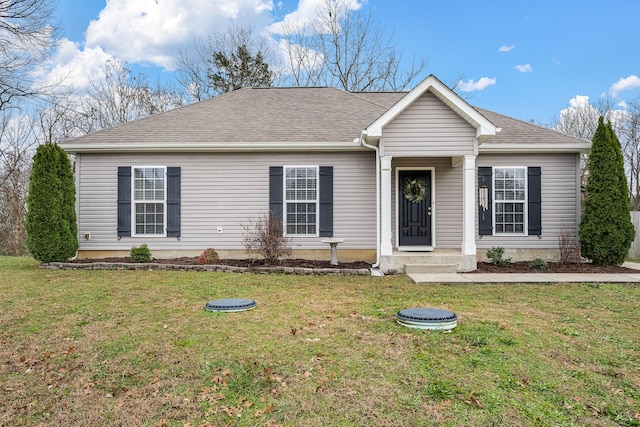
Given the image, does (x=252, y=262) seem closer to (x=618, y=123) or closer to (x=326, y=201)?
(x=326, y=201)

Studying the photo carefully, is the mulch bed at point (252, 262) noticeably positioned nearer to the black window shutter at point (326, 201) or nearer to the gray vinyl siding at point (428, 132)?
the black window shutter at point (326, 201)

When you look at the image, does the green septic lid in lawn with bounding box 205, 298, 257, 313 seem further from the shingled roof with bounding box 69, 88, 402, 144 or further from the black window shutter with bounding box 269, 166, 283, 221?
the shingled roof with bounding box 69, 88, 402, 144

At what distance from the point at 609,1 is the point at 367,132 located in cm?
985

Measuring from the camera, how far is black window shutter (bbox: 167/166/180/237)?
9859 mm

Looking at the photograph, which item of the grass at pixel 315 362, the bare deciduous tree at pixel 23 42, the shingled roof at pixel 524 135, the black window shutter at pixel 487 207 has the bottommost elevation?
the grass at pixel 315 362

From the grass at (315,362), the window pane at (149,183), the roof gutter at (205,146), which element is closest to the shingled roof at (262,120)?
the roof gutter at (205,146)

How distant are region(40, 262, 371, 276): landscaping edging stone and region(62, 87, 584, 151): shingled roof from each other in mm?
2889

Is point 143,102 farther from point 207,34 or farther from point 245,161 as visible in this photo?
point 245,161

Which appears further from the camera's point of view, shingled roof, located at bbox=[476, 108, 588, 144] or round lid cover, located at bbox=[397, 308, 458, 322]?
shingled roof, located at bbox=[476, 108, 588, 144]

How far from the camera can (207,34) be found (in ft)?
69.9

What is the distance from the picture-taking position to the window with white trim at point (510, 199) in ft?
32.4

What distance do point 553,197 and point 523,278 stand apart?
3.42 m

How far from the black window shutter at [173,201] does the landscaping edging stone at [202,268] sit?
1368mm

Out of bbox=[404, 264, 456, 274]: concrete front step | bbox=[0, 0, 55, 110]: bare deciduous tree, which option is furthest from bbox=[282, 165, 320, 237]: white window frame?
bbox=[0, 0, 55, 110]: bare deciduous tree
